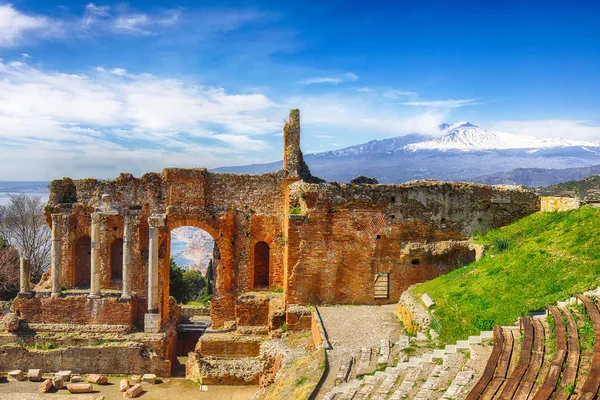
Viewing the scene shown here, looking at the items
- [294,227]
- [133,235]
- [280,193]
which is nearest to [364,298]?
[294,227]

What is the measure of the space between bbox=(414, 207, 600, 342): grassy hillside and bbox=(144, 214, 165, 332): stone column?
1023 cm

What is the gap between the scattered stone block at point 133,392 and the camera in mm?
17688

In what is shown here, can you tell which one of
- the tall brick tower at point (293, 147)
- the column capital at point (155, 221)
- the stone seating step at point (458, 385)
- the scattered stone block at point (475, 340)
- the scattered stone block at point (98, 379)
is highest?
the tall brick tower at point (293, 147)

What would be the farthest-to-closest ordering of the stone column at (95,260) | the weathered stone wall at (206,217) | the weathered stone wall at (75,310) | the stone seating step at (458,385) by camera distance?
the weathered stone wall at (206,217)
the stone column at (95,260)
the weathered stone wall at (75,310)
the stone seating step at (458,385)

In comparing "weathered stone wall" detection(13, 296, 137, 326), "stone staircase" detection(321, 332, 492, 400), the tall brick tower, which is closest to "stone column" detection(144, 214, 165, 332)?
"weathered stone wall" detection(13, 296, 137, 326)

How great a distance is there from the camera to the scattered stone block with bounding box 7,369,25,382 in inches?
757

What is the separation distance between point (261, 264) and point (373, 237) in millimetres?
7244

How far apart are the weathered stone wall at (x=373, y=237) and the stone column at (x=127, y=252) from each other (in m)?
7.06

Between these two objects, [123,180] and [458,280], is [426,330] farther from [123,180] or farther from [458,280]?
[123,180]

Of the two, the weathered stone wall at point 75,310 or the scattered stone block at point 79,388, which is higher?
the weathered stone wall at point 75,310

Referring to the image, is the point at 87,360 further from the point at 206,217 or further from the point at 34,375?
the point at 206,217

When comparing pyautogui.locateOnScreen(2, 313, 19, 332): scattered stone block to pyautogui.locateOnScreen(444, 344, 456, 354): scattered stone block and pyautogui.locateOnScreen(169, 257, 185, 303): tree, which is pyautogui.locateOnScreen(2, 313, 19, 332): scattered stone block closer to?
pyautogui.locateOnScreen(169, 257, 185, 303): tree

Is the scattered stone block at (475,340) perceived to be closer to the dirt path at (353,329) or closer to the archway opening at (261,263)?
the dirt path at (353,329)

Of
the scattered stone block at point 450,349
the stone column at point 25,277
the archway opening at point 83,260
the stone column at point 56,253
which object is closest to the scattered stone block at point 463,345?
the scattered stone block at point 450,349
